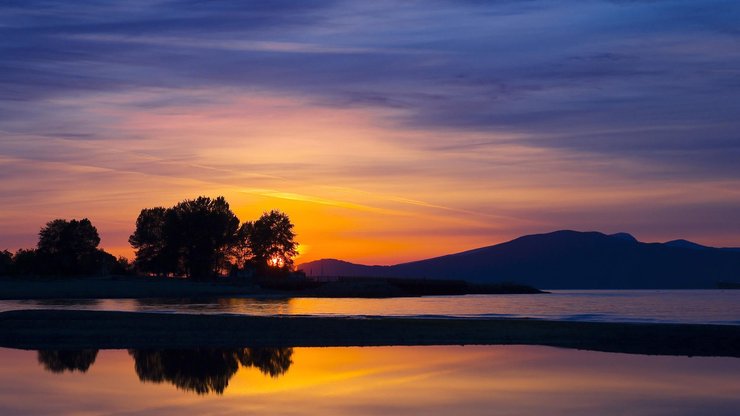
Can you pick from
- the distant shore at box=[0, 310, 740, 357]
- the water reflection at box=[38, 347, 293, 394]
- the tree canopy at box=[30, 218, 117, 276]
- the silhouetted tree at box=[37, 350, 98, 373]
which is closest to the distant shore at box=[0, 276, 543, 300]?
the tree canopy at box=[30, 218, 117, 276]

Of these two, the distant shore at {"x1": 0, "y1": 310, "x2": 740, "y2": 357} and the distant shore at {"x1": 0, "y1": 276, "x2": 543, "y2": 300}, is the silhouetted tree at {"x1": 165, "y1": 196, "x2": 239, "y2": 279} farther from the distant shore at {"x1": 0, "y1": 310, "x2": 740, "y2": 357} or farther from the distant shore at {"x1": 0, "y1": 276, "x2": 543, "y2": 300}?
the distant shore at {"x1": 0, "y1": 310, "x2": 740, "y2": 357}

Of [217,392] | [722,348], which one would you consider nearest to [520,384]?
[217,392]

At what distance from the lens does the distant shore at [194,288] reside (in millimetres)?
109875

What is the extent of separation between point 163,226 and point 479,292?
6646 cm

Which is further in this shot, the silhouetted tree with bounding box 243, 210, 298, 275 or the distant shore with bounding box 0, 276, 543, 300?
the silhouetted tree with bounding box 243, 210, 298, 275

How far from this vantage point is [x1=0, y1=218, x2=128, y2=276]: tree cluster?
169000 millimetres

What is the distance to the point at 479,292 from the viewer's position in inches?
7298

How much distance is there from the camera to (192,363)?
121 ft

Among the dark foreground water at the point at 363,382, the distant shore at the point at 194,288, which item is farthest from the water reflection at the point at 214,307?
the dark foreground water at the point at 363,382

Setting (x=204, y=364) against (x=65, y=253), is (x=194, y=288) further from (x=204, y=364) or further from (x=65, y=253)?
(x=204, y=364)

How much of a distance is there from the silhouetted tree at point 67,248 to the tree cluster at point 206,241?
9.29 m

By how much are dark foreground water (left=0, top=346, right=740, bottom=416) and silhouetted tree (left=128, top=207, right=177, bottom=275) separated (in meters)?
130

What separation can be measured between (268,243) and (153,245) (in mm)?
23096

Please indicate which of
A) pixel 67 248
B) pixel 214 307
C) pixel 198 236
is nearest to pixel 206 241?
pixel 198 236
